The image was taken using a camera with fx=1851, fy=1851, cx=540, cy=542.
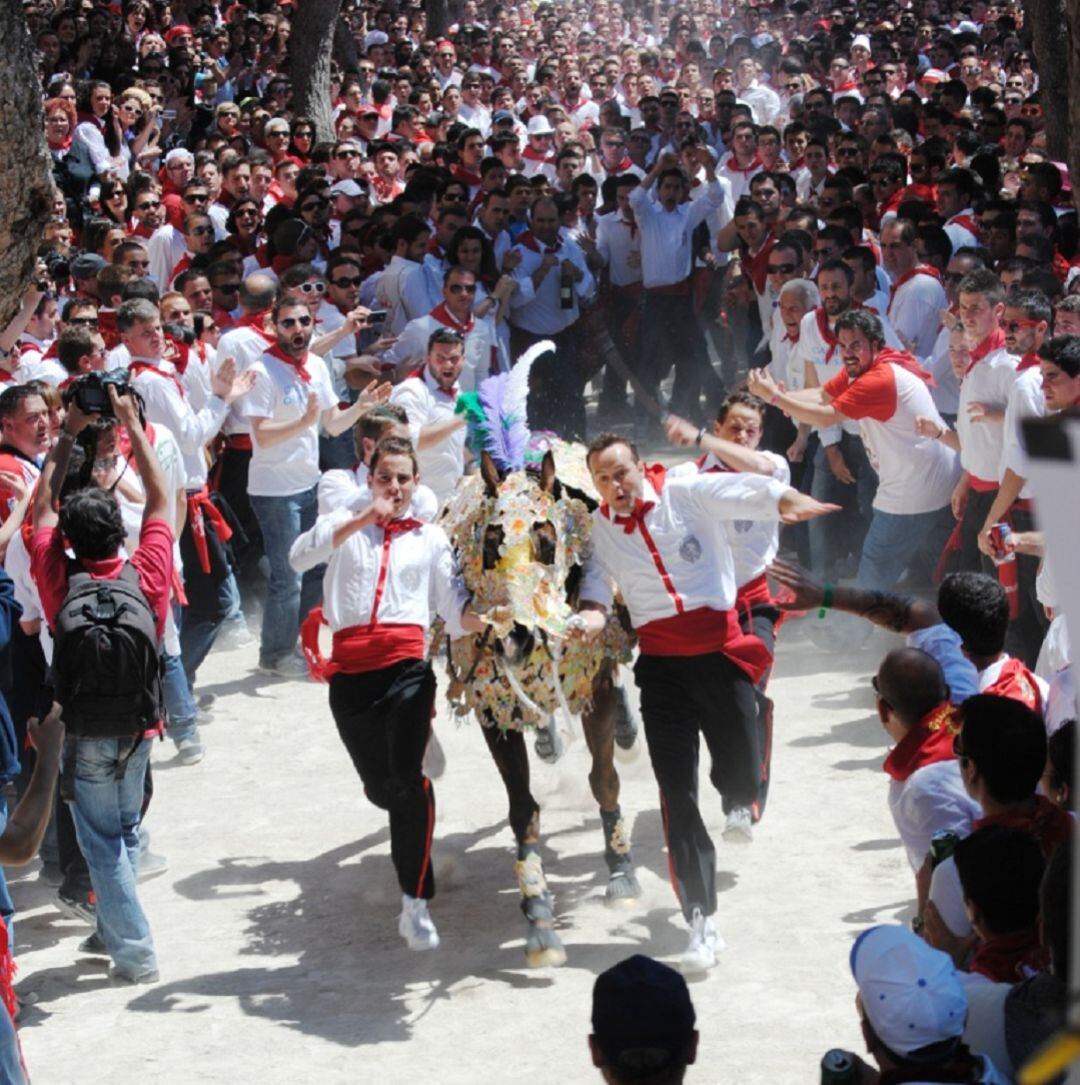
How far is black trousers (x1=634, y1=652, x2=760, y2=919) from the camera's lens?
6.39m

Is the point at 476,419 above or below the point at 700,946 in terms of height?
above

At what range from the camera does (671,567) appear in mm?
6441

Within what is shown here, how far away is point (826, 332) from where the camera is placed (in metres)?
10.3

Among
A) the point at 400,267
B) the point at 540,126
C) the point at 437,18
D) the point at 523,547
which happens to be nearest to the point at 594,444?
the point at 523,547

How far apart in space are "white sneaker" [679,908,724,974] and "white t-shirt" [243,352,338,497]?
13.3 feet

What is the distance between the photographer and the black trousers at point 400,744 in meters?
6.66

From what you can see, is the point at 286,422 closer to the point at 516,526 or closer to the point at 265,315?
the point at 265,315

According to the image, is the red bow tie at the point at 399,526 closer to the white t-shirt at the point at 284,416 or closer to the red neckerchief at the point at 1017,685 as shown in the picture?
the red neckerchief at the point at 1017,685

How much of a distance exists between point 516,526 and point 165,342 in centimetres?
351

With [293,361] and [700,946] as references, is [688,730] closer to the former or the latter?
[700,946]

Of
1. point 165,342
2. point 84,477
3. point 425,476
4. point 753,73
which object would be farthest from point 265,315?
point 753,73

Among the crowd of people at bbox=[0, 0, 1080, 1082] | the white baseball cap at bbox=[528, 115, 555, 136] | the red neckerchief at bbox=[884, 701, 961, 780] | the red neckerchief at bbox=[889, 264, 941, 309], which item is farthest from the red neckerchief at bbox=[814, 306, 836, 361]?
the white baseball cap at bbox=[528, 115, 555, 136]

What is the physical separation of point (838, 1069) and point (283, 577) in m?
6.50

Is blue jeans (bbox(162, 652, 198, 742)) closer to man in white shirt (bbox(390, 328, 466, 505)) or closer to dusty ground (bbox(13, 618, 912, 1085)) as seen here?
dusty ground (bbox(13, 618, 912, 1085))
